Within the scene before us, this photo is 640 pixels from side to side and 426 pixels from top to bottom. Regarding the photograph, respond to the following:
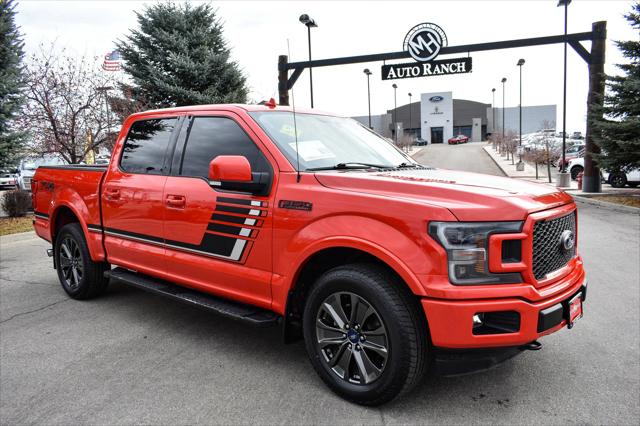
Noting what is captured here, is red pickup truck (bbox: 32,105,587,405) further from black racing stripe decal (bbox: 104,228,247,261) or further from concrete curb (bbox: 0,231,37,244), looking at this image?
concrete curb (bbox: 0,231,37,244)

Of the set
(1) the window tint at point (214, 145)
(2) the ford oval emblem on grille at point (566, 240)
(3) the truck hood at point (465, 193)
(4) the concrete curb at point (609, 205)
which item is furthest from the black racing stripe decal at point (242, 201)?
(4) the concrete curb at point (609, 205)

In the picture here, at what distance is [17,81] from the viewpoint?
12.3m

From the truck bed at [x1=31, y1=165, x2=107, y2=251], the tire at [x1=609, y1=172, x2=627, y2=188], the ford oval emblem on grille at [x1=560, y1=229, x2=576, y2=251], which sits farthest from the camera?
the tire at [x1=609, y1=172, x2=627, y2=188]

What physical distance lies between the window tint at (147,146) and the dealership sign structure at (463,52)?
10712 millimetres

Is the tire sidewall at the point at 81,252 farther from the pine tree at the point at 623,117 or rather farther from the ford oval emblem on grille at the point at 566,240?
the pine tree at the point at 623,117

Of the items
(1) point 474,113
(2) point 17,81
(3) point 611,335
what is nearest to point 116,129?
(2) point 17,81

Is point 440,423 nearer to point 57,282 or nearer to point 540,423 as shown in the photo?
point 540,423

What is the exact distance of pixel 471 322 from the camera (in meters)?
2.55

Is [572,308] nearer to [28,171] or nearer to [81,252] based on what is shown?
[81,252]

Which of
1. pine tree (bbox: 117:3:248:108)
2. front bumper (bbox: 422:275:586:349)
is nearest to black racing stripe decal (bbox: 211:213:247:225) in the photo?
front bumper (bbox: 422:275:586:349)

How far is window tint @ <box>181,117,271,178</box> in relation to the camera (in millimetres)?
3598

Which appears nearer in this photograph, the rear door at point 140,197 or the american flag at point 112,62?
the rear door at point 140,197

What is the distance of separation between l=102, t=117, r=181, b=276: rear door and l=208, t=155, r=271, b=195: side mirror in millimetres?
1041

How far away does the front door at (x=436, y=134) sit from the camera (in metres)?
87.9
